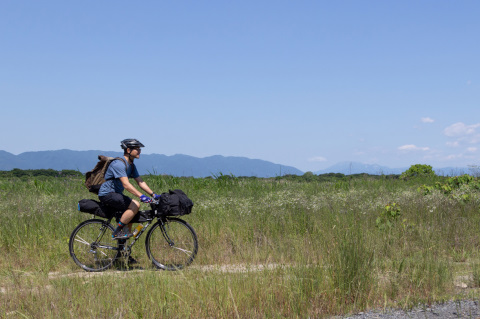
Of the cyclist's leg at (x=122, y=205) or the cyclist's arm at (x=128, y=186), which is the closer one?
the cyclist's arm at (x=128, y=186)

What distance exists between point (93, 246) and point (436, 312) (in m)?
5.77

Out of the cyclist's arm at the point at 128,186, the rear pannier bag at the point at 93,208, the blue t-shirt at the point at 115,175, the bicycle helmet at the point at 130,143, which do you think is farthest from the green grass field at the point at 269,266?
the bicycle helmet at the point at 130,143

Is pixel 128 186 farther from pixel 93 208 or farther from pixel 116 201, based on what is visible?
pixel 93 208

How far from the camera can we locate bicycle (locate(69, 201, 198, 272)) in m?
7.73

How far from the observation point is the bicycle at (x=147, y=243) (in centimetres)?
773

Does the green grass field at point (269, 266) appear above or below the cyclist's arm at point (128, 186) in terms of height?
below

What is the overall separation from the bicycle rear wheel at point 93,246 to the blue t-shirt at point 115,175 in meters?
0.87

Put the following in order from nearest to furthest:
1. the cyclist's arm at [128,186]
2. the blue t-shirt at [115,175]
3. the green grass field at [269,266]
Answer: the green grass field at [269,266] < the cyclist's arm at [128,186] < the blue t-shirt at [115,175]

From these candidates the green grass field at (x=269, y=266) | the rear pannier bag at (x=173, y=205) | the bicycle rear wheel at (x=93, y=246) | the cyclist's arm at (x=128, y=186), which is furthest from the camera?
the bicycle rear wheel at (x=93, y=246)

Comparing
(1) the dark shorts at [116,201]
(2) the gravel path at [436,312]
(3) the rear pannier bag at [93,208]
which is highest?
(1) the dark shorts at [116,201]

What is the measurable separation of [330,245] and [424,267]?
128 centimetres

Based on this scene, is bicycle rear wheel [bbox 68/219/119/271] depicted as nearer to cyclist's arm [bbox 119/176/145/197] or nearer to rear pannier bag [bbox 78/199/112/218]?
rear pannier bag [bbox 78/199/112/218]

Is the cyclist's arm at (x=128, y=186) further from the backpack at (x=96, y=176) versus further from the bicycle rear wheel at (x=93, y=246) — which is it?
the bicycle rear wheel at (x=93, y=246)

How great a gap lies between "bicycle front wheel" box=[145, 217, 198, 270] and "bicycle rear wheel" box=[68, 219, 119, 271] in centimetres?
71
